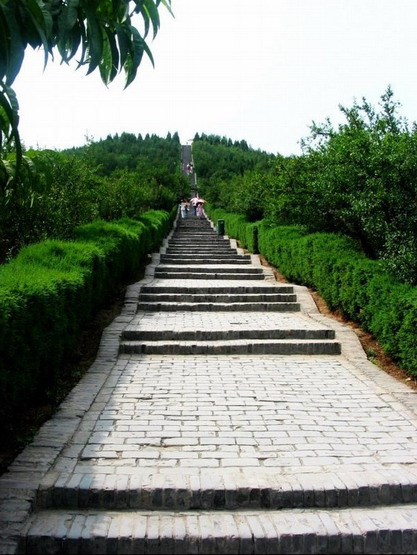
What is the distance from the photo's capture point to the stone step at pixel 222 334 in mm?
8711

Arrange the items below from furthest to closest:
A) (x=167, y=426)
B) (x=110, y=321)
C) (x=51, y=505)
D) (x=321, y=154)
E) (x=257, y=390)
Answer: (x=321, y=154) < (x=110, y=321) < (x=257, y=390) < (x=167, y=426) < (x=51, y=505)

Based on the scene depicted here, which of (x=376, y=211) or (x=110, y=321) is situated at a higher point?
(x=376, y=211)

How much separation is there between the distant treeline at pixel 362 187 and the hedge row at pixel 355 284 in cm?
44

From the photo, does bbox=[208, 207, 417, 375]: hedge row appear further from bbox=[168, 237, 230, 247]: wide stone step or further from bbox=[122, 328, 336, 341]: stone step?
bbox=[168, 237, 230, 247]: wide stone step

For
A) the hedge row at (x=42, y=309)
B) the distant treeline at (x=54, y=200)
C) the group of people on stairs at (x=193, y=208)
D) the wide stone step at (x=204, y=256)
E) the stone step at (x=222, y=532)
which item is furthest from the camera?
the group of people on stairs at (x=193, y=208)

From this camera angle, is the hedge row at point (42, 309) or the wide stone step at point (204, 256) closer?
the hedge row at point (42, 309)

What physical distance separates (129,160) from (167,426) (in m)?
80.2

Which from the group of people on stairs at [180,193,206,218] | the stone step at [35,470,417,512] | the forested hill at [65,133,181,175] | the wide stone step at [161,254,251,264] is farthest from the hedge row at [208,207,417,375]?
the forested hill at [65,133,181,175]

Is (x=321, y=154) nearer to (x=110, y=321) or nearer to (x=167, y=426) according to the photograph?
(x=110, y=321)

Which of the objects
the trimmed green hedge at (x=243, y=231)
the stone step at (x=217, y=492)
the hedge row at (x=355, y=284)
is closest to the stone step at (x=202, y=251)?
the trimmed green hedge at (x=243, y=231)

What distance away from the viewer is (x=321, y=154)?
13102 mm

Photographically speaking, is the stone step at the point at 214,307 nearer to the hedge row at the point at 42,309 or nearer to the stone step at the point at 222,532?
the hedge row at the point at 42,309

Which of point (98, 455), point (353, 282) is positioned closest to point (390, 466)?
point (98, 455)

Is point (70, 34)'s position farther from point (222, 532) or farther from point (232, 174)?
point (232, 174)
